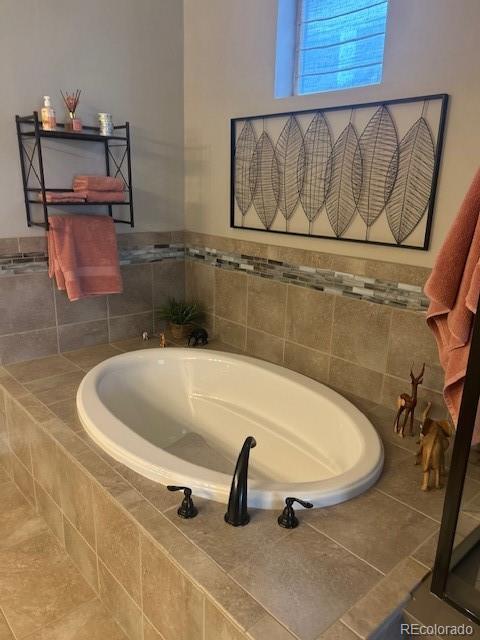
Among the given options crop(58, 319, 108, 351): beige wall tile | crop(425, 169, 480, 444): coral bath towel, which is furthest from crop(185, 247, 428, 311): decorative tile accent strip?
crop(58, 319, 108, 351): beige wall tile

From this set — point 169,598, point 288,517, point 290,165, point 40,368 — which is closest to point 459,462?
point 288,517

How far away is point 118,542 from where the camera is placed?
1568mm

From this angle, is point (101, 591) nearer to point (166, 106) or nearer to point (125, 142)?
point (125, 142)

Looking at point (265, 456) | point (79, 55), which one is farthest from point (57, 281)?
point (265, 456)

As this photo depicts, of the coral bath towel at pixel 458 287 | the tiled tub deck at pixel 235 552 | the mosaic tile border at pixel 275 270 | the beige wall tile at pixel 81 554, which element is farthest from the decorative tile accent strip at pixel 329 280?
the beige wall tile at pixel 81 554

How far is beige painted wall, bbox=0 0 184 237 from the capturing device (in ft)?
7.73

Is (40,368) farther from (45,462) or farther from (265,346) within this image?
(265,346)

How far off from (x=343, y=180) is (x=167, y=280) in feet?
4.59

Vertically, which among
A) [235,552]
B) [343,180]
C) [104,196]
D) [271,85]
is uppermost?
[271,85]

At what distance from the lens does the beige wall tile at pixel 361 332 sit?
217 cm

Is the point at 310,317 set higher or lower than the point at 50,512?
higher

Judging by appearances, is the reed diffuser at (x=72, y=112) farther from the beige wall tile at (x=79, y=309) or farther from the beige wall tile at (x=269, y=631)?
the beige wall tile at (x=269, y=631)

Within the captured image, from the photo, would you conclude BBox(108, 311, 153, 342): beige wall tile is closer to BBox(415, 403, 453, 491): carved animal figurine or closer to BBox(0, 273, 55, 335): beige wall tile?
BBox(0, 273, 55, 335): beige wall tile

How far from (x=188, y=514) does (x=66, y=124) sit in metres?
2.05
